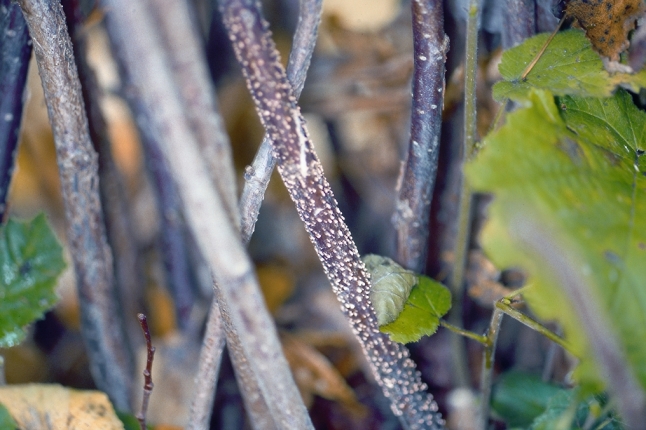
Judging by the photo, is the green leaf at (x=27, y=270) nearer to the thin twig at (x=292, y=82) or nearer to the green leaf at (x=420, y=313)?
the thin twig at (x=292, y=82)

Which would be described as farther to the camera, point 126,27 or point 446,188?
point 446,188

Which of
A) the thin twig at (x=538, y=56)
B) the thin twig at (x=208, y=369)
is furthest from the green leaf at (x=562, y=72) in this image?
the thin twig at (x=208, y=369)

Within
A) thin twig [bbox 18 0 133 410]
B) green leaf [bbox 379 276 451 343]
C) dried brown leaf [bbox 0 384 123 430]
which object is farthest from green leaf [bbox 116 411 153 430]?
green leaf [bbox 379 276 451 343]

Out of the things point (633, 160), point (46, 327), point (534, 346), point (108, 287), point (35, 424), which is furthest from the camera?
point (46, 327)

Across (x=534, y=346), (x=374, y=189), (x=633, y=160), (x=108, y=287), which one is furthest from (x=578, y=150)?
(x=374, y=189)

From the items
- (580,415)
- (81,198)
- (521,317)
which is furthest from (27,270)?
(580,415)

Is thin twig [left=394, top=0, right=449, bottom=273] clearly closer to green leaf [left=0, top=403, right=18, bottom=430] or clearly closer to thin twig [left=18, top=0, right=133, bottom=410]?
thin twig [left=18, top=0, right=133, bottom=410]

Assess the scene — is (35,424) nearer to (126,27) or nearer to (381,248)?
(126,27)
